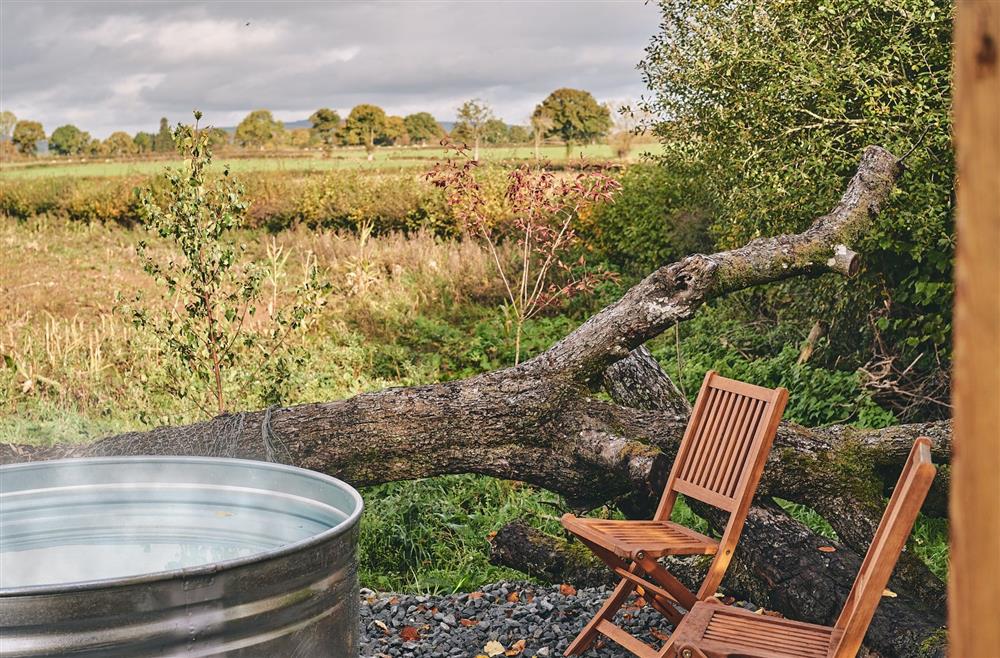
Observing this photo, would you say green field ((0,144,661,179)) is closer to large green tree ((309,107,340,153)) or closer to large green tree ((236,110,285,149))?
large green tree ((236,110,285,149))

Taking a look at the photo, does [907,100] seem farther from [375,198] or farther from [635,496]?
[375,198]

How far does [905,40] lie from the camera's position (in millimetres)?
6125

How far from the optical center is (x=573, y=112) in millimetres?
24047

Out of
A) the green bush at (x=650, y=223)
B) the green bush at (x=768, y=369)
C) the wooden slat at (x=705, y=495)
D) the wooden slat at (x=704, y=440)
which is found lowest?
the green bush at (x=768, y=369)

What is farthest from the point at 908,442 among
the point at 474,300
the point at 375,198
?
the point at 375,198

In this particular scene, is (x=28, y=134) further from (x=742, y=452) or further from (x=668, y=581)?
(x=668, y=581)

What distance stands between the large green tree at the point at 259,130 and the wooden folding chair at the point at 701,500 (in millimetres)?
30213

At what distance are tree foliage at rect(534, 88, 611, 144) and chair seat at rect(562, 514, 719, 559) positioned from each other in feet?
48.5

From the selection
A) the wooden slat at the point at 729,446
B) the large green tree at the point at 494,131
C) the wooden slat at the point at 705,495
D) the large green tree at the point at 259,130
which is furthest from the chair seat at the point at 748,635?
the large green tree at the point at 259,130

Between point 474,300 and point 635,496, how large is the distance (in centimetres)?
627

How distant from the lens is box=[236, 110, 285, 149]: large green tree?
33469 millimetres

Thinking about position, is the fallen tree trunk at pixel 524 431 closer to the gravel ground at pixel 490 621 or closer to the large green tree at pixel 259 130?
the gravel ground at pixel 490 621

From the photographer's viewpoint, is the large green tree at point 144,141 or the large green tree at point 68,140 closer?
the large green tree at point 144,141

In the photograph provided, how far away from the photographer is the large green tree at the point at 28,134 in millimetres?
45781
